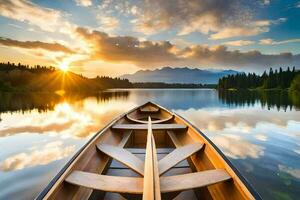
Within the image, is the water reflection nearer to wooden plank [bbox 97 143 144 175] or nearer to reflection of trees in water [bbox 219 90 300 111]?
wooden plank [bbox 97 143 144 175]

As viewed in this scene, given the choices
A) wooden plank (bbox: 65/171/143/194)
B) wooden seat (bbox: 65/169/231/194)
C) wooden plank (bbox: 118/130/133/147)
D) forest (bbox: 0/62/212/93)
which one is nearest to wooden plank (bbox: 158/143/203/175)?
wooden seat (bbox: 65/169/231/194)

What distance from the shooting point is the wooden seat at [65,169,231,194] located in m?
2.58

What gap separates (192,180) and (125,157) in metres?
1.32

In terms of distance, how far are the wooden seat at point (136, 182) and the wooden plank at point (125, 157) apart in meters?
0.38

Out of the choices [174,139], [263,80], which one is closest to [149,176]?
[174,139]

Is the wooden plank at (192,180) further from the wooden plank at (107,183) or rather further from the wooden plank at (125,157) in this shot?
the wooden plank at (125,157)

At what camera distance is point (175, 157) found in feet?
12.0

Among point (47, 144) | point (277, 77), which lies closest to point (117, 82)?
point (277, 77)

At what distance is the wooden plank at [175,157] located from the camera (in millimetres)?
3281

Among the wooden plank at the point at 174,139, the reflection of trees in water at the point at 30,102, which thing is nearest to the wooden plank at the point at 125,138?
the wooden plank at the point at 174,139

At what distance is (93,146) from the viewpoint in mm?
4113

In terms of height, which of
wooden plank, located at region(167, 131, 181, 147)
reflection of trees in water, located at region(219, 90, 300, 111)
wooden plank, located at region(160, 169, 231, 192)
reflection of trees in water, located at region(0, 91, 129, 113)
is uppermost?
wooden plank, located at region(160, 169, 231, 192)

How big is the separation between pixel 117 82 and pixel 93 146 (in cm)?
17530

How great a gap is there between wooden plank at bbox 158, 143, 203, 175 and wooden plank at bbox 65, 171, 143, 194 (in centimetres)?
52
